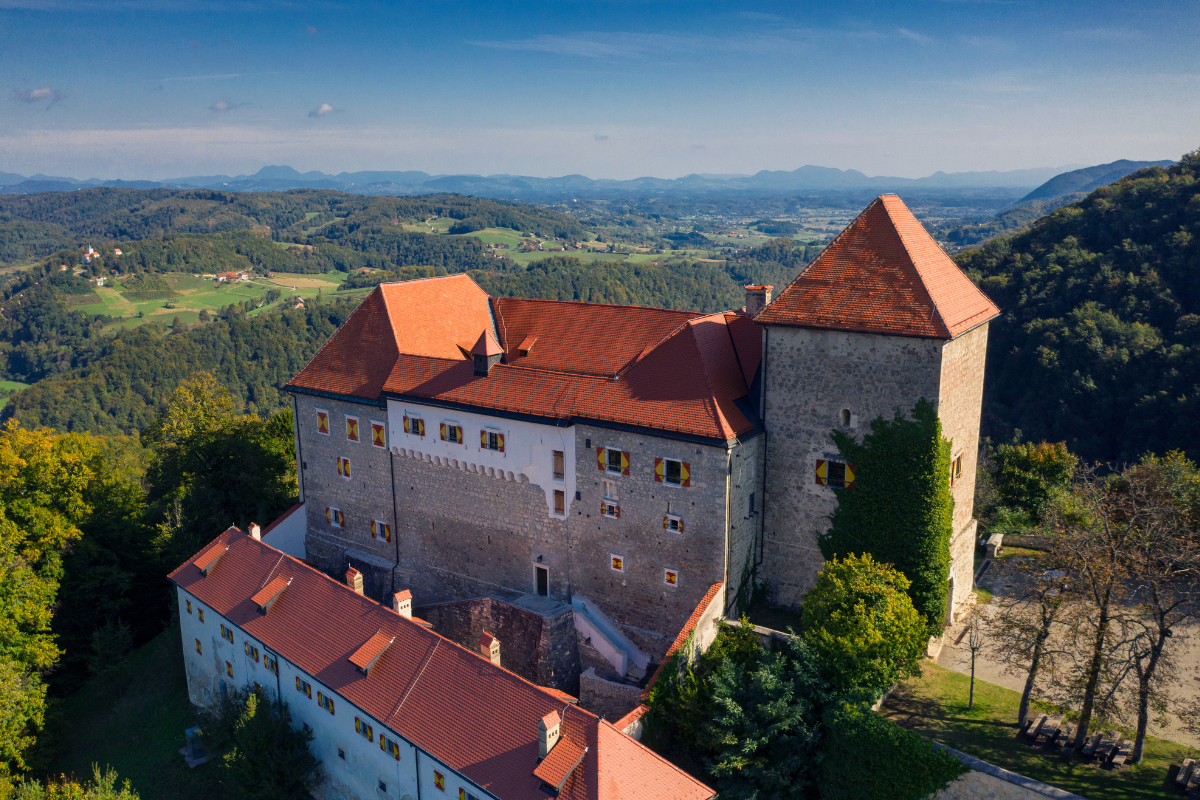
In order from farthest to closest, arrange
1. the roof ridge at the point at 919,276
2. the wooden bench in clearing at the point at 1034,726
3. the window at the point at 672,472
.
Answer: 1. the window at the point at 672,472
2. the roof ridge at the point at 919,276
3. the wooden bench in clearing at the point at 1034,726

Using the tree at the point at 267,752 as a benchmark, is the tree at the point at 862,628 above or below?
above

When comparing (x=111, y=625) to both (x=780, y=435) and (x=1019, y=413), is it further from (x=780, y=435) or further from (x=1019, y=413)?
(x=1019, y=413)

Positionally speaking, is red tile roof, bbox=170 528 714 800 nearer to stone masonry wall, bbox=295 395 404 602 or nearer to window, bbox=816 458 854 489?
stone masonry wall, bbox=295 395 404 602

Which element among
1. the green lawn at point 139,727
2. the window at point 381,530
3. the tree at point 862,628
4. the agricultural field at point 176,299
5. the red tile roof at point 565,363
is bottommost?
the green lawn at point 139,727

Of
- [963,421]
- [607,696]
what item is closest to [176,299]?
[607,696]

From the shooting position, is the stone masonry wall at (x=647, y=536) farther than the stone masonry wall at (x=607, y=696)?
Yes

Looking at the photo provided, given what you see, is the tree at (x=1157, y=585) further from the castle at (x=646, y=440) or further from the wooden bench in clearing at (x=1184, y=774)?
the castle at (x=646, y=440)

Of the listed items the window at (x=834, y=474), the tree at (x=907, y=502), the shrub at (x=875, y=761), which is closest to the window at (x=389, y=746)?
the shrub at (x=875, y=761)
